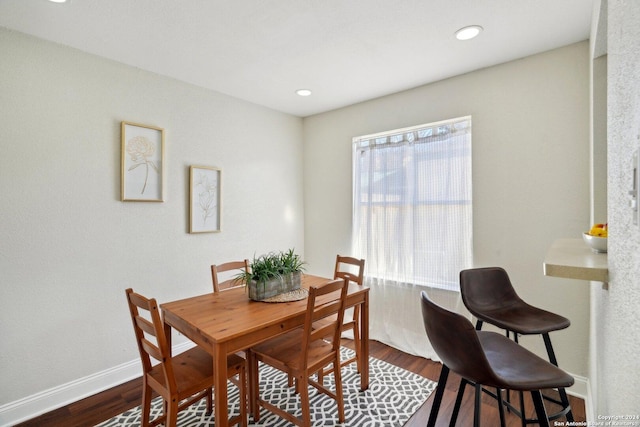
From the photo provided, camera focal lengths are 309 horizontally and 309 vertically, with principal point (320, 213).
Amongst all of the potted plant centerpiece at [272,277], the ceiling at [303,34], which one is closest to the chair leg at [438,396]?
the potted plant centerpiece at [272,277]

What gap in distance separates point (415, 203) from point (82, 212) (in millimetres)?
2721

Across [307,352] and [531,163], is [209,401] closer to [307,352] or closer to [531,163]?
[307,352]

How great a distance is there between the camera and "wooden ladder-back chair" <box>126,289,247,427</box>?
1496 millimetres

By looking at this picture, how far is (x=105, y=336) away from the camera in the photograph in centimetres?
237

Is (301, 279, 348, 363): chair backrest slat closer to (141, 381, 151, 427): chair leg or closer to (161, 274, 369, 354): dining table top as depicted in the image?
(161, 274, 369, 354): dining table top

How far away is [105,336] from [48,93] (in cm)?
180

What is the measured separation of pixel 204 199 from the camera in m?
2.94

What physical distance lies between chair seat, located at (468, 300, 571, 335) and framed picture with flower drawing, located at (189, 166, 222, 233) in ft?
7.63

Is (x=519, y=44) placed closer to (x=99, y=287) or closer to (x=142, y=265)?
(x=142, y=265)

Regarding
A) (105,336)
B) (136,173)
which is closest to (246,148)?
(136,173)

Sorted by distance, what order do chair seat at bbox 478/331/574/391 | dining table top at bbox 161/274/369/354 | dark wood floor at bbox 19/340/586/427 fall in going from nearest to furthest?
chair seat at bbox 478/331/574/391 < dining table top at bbox 161/274/369/354 < dark wood floor at bbox 19/340/586/427

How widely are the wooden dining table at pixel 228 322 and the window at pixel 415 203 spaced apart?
895 mm

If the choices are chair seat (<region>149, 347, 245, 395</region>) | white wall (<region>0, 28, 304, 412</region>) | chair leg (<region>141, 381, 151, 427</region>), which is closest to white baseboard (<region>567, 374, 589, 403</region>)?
chair seat (<region>149, 347, 245, 395</region>)

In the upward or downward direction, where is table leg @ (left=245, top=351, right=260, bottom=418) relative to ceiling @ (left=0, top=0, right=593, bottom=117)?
downward
